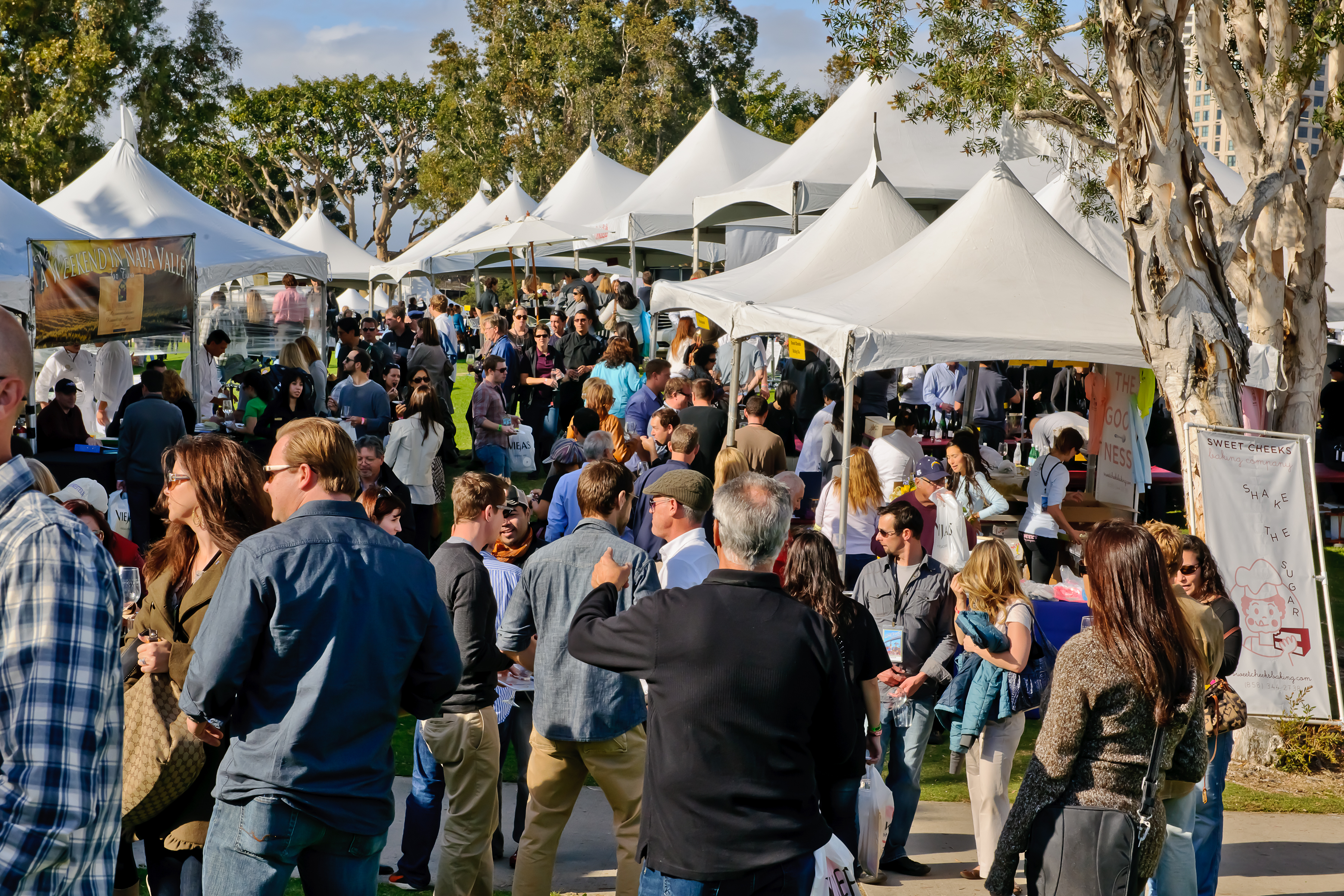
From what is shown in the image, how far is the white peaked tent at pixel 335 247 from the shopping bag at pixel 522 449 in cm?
2015

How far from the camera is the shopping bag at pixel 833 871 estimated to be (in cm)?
303

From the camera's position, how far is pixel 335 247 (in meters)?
33.2

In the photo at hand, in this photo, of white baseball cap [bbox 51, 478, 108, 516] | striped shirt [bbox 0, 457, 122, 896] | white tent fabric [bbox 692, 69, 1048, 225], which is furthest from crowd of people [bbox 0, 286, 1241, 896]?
white tent fabric [bbox 692, 69, 1048, 225]

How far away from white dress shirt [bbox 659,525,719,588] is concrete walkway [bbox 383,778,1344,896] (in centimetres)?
153

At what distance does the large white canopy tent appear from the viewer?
19.4 meters

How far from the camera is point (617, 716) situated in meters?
4.32

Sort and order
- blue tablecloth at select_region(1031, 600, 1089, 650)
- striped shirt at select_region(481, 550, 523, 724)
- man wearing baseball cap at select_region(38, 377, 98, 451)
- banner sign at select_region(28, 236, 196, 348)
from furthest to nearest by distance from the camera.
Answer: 1. banner sign at select_region(28, 236, 196, 348)
2. man wearing baseball cap at select_region(38, 377, 98, 451)
3. blue tablecloth at select_region(1031, 600, 1089, 650)
4. striped shirt at select_region(481, 550, 523, 724)

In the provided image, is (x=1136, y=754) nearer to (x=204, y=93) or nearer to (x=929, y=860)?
(x=929, y=860)

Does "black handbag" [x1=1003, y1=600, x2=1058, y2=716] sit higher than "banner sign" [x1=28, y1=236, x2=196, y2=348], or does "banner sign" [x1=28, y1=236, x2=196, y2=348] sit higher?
"banner sign" [x1=28, y1=236, x2=196, y2=348]

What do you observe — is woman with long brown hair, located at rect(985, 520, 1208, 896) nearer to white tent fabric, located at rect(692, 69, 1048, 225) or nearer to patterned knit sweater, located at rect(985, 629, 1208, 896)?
patterned knit sweater, located at rect(985, 629, 1208, 896)

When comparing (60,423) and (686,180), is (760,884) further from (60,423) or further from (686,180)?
(686,180)

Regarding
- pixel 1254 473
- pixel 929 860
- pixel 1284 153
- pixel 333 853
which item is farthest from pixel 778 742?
pixel 1284 153

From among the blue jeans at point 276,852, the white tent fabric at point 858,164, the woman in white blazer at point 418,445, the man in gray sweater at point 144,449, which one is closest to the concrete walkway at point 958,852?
the blue jeans at point 276,852

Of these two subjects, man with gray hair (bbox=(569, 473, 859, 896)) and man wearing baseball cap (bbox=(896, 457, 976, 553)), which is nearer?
man with gray hair (bbox=(569, 473, 859, 896))
